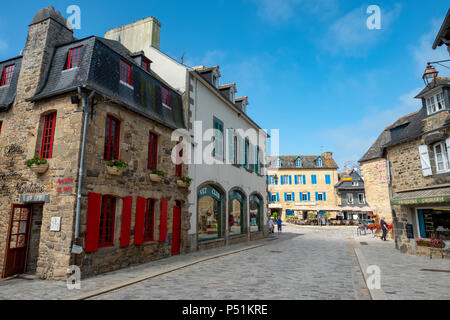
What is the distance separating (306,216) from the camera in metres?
40.5

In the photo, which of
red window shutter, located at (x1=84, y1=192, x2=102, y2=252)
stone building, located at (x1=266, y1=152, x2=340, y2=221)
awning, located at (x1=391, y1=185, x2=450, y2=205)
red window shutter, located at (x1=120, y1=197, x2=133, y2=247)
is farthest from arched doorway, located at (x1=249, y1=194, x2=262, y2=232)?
stone building, located at (x1=266, y1=152, x2=340, y2=221)

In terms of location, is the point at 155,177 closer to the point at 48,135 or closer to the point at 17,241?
the point at 48,135

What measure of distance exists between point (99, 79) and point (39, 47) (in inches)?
103

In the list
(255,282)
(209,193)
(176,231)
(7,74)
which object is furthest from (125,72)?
(255,282)

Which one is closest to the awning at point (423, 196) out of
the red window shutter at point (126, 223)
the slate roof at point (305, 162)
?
the red window shutter at point (126, 223)

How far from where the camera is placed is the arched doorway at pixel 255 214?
20292 millimetres

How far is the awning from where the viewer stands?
423 inches

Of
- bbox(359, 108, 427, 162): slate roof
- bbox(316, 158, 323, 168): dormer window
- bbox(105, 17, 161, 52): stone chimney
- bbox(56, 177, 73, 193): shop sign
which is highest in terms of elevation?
bbox(105, 17, 161, 52): stone chimney

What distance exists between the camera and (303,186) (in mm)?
39469

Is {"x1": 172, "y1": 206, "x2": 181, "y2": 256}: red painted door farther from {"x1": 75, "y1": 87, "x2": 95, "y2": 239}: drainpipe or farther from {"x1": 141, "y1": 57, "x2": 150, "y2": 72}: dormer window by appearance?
{"x1": 141, "y1": 57, "x2": 150, "y2": 72}: dormer window

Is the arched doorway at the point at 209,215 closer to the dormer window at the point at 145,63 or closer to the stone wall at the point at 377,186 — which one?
the dormer window at the point at 145,63

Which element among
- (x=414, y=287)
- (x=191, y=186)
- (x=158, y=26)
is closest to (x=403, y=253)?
(x=414, y=287)

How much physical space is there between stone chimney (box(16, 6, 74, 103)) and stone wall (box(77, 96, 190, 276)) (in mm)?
2603
